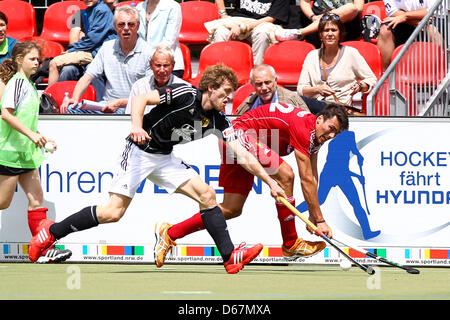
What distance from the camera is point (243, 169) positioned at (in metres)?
8.45

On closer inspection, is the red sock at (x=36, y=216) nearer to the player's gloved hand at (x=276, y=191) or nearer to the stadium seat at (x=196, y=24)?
the player's gloved hand at (x=276, y=191)

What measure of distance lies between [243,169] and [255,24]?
148 inches

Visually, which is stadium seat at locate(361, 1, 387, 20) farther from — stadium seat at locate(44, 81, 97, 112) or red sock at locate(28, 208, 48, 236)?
red sock at locate(28, 208, 48, 236)

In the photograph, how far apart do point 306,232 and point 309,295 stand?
290 cm

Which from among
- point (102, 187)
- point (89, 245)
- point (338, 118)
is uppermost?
point (338, 118)

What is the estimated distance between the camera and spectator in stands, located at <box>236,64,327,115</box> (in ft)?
28.5

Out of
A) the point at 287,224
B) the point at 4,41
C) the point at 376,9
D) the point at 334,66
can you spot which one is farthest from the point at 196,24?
the point at 287,224

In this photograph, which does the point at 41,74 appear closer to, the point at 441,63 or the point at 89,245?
the point at 89,245

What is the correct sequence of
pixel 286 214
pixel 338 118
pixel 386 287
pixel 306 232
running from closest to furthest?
pixel 386 287
pixel 338 118
pixel 286 214
pixel 306 232

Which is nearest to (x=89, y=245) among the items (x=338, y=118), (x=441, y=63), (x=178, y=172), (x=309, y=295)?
(x=178, y=172)

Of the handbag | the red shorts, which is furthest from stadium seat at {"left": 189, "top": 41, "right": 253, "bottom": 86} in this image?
the red shorts

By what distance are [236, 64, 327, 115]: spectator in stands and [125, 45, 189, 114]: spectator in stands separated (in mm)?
753

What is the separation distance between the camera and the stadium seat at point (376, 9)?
12.2 meters

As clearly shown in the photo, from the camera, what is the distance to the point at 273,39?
38.1 ft
